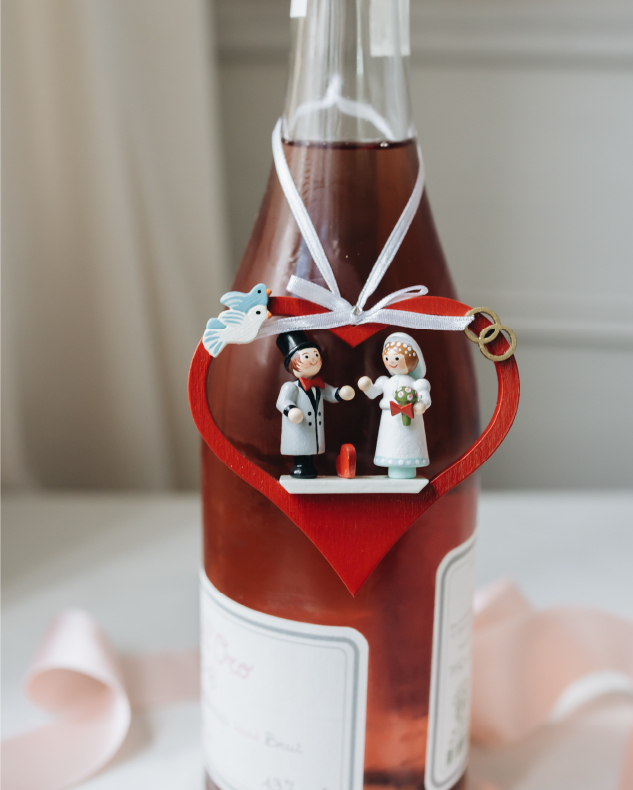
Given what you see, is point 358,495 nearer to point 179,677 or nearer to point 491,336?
point 491,336

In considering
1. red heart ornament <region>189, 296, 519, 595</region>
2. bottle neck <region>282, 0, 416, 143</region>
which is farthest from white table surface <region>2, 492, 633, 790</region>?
bottle neck <region>282, 0, 416, 143</region>

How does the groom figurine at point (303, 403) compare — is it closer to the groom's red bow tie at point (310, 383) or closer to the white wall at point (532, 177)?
the groom's red bow tie at point (310, 383)

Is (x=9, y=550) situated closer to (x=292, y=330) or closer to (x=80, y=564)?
(x=80, y=564)

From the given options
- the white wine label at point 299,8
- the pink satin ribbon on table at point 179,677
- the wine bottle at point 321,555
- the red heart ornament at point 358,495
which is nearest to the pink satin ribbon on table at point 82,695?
the pink satin ribbon on table at point 179,677

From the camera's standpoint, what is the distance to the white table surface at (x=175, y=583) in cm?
43

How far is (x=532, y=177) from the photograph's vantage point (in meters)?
0.72

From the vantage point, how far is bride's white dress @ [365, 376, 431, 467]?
0.26m

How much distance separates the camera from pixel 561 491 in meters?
0.78

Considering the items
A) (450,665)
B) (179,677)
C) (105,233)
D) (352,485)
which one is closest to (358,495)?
(352,485)

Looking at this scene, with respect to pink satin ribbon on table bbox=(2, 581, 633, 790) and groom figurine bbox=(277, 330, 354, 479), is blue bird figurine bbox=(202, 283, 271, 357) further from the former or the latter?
pink satin ribbon on table bbox=(2, 581, 633, 790)

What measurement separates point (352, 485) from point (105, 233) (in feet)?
1.58

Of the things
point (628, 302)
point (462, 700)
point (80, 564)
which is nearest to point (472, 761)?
point (462, 700)

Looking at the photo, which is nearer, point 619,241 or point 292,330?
point 292,330

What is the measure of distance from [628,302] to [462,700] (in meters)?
0.49
